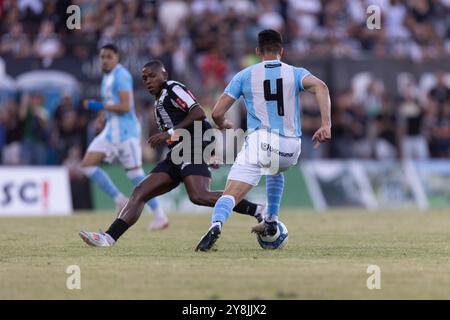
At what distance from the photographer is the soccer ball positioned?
1288 cm

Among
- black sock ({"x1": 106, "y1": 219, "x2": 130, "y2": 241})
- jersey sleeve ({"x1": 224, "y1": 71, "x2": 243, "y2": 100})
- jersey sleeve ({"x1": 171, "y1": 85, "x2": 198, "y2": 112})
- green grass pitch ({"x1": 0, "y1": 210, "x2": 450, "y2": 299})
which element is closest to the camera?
green grass pitch ({"x1": 0, "y1": 210, "x2": 450, "y2": 299})

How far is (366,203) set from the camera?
83.5 feet

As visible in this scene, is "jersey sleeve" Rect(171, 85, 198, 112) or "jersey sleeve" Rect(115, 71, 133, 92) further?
"jersey sleeve" Rect(115, 71, 133, 92)

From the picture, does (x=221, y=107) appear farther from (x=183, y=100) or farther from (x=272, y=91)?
(x=183, y=100)

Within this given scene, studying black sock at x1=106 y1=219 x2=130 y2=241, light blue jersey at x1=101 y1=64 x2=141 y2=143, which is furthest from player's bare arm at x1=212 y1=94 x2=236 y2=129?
light blue jersey at x1=101 y1=64 x2=141 y2=143

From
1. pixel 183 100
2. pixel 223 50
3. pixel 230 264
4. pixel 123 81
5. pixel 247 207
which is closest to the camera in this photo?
pixel 230 264

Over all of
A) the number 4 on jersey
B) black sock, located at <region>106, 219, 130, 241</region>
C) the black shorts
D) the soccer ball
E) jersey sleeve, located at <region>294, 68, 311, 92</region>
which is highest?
jersey sleeve, located at <region>294, 68, 311, 92</region>

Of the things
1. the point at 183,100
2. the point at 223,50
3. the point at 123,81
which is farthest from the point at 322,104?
the point at 223,50

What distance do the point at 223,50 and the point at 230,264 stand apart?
14.9 m

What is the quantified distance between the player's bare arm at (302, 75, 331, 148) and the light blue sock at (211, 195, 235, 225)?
1197mm

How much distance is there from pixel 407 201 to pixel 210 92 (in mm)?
5540

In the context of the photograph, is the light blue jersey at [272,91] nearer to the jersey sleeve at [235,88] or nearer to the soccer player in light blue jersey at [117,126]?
the jersey sleeve at [235,88]

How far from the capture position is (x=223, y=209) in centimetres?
1190

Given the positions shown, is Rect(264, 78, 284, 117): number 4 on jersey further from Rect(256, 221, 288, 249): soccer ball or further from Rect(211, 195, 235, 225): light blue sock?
Rect(256, 221, 288, 249): soccer ball
